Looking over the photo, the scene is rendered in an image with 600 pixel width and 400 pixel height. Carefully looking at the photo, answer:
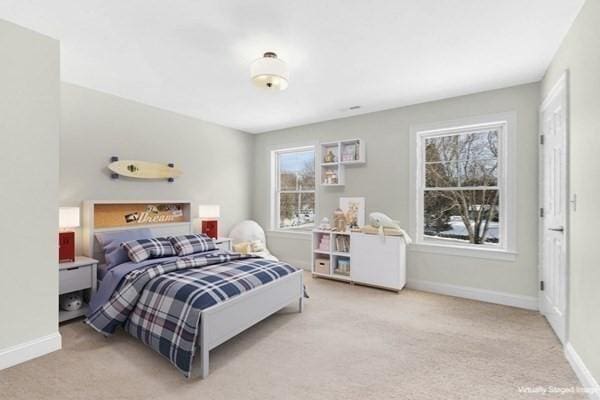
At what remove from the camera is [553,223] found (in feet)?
8.84

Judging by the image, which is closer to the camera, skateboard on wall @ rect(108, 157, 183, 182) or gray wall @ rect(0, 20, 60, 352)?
gray wall @ rect(0, 20, 60, 352)

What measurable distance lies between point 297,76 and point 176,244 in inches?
92.6

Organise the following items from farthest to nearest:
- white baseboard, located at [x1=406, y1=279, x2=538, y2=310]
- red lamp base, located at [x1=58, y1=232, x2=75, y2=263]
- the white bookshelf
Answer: the white bookshelf
white baseboard, located at [x1=406, y1=279, x2=538, y2=310]
red lamp base, located at [x1=58, y1=232, x2=75, y2=263]

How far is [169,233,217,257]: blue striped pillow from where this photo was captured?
339 centimetres

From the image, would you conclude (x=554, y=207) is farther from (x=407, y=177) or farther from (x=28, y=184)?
(x=28, y=184)

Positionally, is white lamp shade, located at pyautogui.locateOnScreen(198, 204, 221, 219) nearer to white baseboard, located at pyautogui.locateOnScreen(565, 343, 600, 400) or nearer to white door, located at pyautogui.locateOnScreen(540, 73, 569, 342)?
white door, located at pyautogui.locateOnScreen(540, 73, 569, 342)

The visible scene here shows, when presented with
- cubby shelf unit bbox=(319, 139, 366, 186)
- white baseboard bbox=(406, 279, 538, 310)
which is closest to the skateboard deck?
cubby shelf unit bbox=(319, 139, 366, 186)

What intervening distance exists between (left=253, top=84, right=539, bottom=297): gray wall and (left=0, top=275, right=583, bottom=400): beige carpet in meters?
0.57

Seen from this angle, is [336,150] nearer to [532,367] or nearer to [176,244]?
[176,244]

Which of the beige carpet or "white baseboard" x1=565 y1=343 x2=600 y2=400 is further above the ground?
"white baseboard" x1=565 y1=343 x2=600 y2=400

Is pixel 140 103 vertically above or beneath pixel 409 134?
above

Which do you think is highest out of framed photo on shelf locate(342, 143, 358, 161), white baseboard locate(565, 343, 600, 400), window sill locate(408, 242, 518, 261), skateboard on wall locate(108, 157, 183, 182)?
framed photo on shelf locate(342, 143, 358, 161)

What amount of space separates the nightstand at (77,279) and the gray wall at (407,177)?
2.92 meters

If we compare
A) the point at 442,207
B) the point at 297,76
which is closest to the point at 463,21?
the point at 297,76
